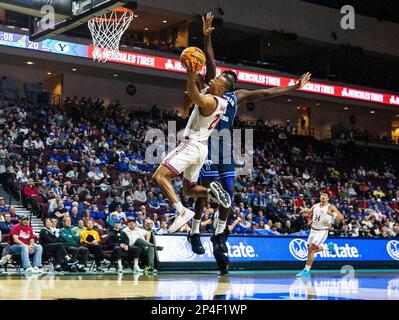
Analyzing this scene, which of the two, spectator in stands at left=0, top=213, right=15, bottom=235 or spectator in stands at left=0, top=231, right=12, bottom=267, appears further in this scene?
spectator in stands at left=0, top=213, right=15, bottom=235

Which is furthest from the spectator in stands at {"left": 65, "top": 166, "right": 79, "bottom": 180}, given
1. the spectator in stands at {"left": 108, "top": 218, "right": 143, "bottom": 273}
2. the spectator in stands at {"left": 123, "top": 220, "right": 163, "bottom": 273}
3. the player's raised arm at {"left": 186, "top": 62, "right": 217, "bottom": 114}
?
the player's raised arm at {"left": 186, "top": 62, "right": 217, "bottom": 114}

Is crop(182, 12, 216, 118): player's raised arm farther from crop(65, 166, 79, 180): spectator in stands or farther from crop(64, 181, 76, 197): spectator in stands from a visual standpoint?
crop(65, 166, 79, 180): spectator in stands

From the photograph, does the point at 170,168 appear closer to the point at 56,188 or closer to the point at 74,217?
the point at 74,217

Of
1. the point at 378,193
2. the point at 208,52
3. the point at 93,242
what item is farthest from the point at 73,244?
the point at 378,193

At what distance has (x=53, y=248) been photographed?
45.3ft

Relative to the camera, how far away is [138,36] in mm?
32625

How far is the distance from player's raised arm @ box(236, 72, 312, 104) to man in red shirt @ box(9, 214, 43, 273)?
7155 millimetres

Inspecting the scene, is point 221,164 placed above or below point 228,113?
below

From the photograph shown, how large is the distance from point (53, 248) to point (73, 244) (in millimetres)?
544

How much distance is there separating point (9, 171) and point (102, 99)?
14374 mm

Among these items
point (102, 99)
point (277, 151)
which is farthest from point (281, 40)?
point (102, 99)

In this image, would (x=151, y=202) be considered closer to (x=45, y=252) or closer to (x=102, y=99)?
(x=45, y=252)

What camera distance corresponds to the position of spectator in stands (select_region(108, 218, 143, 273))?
14641 millimetres
